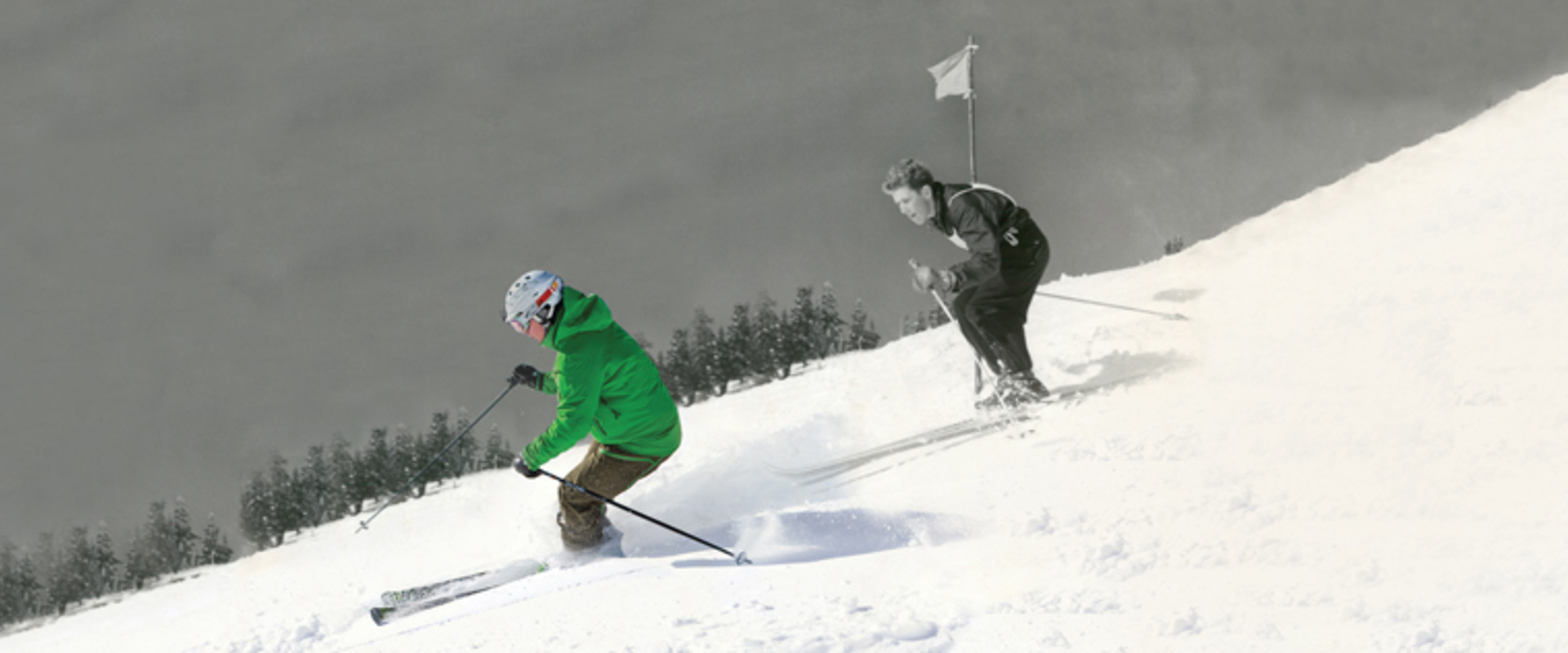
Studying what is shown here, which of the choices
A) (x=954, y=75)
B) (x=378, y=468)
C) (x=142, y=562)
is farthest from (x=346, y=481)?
(x=954, y=75)

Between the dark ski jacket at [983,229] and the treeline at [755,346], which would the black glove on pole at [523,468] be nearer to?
the dark ski jacket at [983,229]

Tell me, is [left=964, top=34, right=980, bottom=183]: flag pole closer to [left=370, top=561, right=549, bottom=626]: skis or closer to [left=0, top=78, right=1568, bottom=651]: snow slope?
[left=0, top=78, right=1568, bottom=651]: snow slope

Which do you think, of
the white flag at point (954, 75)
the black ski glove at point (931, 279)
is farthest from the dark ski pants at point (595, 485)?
the white flag at point (954, 75)

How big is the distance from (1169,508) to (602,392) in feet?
13.4

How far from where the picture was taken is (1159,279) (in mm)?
15484

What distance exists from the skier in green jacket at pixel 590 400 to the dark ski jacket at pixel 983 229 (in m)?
3.59

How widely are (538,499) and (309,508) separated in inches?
3216

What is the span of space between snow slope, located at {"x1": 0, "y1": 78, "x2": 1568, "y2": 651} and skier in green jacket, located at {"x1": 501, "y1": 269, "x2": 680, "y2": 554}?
1.98ft

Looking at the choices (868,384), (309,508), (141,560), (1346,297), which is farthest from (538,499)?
(141,560)

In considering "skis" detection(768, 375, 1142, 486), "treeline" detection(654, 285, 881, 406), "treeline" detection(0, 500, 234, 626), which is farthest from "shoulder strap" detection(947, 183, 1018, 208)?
"treeline" detection(0, 500, 234, 626)

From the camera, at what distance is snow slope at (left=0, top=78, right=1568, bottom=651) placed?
474 cm

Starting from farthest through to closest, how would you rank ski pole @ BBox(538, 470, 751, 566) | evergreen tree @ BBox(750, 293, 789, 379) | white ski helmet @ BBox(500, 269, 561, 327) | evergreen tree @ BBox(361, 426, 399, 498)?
evergreen tree @ BBox(361, 426, 399, 498)
evergreen tree @ BBox(750, 293, 789, 379)
white ski helmet @ BBox(500, 269, 561, 327)
ski pole @ BBox(538, 470, 751, 566)

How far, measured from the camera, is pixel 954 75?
13.0m

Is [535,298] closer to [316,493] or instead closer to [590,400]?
[590,400]
